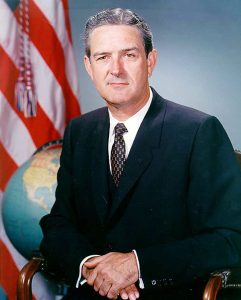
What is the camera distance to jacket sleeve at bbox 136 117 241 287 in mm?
1710

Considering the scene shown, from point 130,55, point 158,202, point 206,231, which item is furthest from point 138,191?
point 130,55

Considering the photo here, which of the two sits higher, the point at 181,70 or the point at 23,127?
the point at 181,70

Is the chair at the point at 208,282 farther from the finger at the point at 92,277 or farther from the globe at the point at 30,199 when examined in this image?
the globe at the point at 30,199

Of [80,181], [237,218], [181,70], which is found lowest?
[237,218]

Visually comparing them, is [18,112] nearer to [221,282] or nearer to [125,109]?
[125,109]

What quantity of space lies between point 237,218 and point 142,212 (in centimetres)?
37

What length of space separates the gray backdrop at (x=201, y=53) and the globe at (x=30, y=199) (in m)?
0.75

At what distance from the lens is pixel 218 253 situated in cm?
171

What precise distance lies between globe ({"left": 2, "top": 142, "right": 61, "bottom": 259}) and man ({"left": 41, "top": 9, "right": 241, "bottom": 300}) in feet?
1.16

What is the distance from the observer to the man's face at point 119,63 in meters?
1.89

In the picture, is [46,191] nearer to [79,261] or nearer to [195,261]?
[79,261]

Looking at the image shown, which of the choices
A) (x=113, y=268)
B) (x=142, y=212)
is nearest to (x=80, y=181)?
(x=142, y=212)

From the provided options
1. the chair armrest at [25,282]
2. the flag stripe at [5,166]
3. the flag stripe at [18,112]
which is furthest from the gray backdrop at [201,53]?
the chair armrest at [25,282]

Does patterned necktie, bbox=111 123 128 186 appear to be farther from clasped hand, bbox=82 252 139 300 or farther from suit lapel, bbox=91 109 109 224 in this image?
clasped hand, bbox=82 252 139 300
